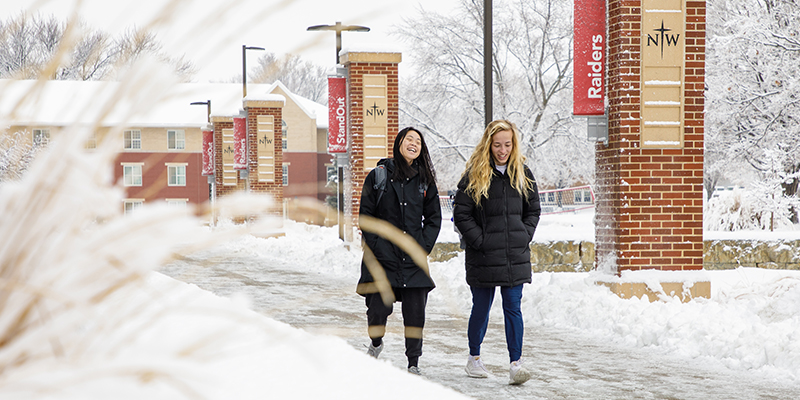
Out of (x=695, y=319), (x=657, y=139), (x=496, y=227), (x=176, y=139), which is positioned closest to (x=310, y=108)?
(x=176, y=139)

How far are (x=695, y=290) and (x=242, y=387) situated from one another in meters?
8.20

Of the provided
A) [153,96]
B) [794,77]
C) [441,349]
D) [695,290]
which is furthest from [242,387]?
[794,77]

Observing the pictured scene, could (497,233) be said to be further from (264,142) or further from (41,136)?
(264,142)

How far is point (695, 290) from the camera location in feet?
29.3

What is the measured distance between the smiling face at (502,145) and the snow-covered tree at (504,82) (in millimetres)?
22873

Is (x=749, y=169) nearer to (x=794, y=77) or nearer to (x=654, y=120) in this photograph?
(x=794, y=77)

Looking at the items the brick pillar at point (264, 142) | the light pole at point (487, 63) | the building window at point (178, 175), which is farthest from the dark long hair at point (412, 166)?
the building window at point (178, 175)

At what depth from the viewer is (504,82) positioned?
1187 inches

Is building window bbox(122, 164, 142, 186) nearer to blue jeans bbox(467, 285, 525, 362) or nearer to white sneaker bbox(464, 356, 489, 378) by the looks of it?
blue jeans bbox(467, 285, 525, 362)

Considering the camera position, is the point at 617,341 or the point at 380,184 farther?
the point at 617,341

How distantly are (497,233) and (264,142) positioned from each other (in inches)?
853

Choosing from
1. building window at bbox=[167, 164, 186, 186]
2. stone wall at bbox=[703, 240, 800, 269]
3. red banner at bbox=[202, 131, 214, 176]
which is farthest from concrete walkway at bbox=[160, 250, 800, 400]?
building window at bbox=[167, 164, 186, 186]

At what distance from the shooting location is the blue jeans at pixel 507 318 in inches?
225

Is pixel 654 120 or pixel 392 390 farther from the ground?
pixel 654 120
